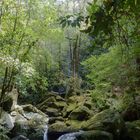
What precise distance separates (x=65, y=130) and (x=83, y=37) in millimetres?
13260

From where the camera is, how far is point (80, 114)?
16422 millimetres

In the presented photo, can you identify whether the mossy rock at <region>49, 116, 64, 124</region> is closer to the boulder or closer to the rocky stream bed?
the rocky stream bed

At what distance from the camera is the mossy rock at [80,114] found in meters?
16.2

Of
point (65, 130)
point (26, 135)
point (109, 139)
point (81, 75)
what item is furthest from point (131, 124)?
point (81, 75)

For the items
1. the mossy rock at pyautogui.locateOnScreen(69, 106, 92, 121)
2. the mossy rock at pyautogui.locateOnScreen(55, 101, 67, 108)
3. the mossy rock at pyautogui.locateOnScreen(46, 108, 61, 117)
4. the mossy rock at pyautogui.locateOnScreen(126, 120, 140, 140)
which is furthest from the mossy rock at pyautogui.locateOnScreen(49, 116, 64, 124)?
the mossy rock at pyautogui.locateOnScreen(126, 120, 140, 140)

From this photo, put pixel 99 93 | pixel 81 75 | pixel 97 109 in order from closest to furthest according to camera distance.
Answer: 1. pixel 99 93
2. pixel 97 109
3. pixel 81 75

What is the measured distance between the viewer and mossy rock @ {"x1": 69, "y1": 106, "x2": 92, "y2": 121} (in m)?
16.2

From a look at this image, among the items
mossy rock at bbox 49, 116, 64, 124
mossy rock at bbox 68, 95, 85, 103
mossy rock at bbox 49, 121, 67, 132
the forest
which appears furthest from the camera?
mossy rock at bbox 68, 95, 85, 103

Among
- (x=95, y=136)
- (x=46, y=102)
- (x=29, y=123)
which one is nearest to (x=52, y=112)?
(x=46, y=102)

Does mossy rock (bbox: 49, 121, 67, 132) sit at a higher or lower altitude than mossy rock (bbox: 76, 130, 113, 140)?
lower

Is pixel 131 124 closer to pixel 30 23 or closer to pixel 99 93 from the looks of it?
pixel 99 93

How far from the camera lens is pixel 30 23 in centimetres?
1051

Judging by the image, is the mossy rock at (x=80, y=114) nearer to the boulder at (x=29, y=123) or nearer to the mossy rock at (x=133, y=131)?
the boulder at (x=29, y=123)

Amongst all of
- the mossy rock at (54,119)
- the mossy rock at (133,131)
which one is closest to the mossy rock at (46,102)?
the mossy rock at (54,119)
